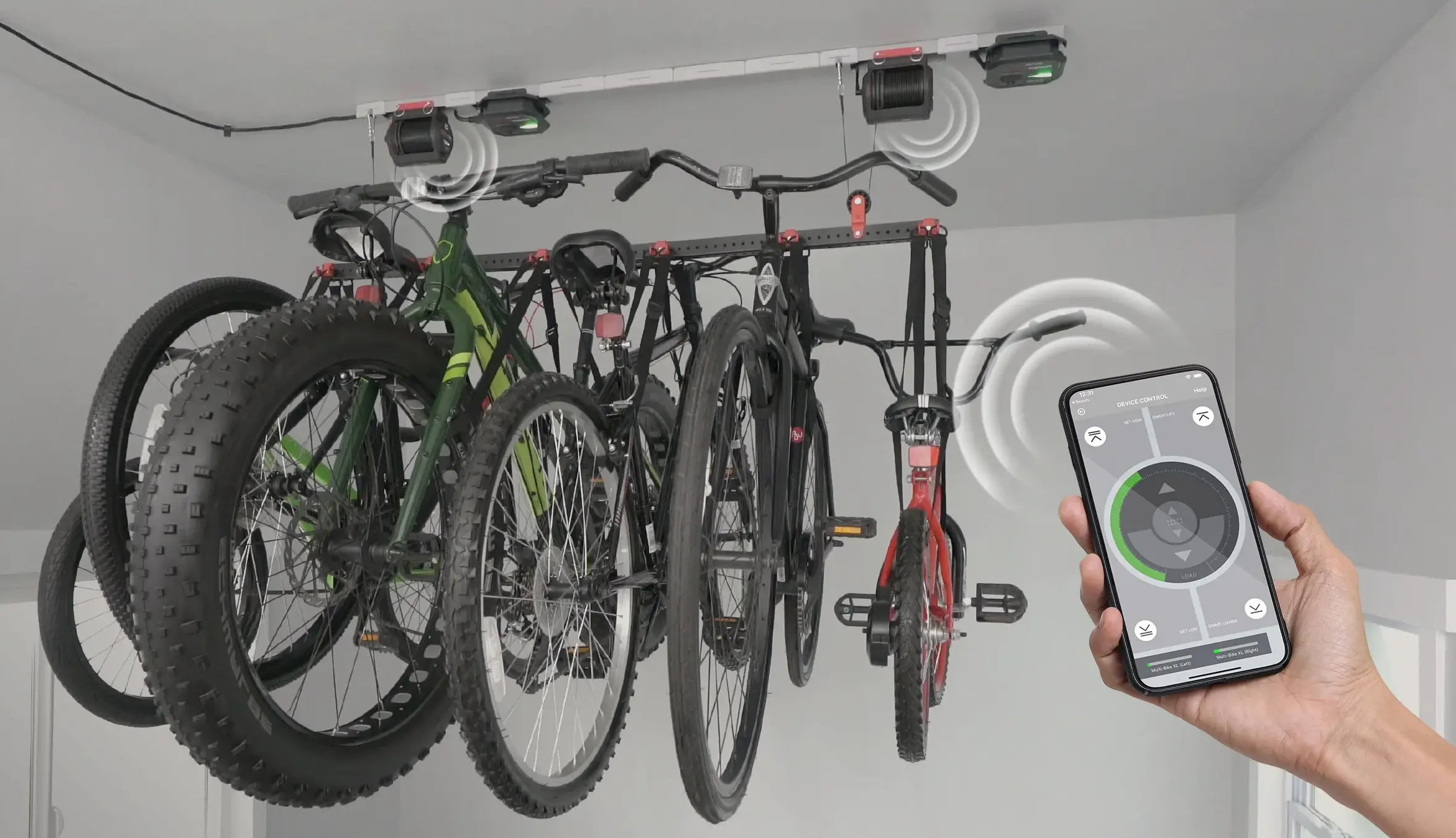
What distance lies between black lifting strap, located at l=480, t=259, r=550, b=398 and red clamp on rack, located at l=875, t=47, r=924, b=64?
29.9 inches

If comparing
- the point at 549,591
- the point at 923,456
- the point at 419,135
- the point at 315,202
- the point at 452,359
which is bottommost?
the point at 549,591

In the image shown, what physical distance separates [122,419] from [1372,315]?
2326 millimetres

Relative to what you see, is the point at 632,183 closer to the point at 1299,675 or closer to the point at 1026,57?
the point at 1026,57

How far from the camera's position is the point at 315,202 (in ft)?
4.98

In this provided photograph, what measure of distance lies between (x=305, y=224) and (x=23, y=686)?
1.49m

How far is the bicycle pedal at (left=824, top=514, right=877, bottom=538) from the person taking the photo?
184 cm

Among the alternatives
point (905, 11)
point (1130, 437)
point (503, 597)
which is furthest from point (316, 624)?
point (905, 11)

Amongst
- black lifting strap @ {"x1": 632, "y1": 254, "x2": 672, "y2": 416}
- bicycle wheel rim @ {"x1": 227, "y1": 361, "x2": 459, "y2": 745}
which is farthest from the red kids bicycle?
bicycle wheel rim @ {"x1": 227, "y1": 361, "x2": 459, "y2": 745}

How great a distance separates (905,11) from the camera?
5.46ft

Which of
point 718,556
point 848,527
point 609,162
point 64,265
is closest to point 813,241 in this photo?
point 609,162

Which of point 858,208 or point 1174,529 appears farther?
point 858,208

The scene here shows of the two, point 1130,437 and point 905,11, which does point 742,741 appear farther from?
point 905,11

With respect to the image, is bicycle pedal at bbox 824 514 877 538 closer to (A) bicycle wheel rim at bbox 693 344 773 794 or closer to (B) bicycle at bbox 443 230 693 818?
(A) bicycle wheel rim at bbox 693 344 773 794

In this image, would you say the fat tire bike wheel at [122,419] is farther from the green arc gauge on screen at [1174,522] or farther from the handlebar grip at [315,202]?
the green arc gauge on screen at [1174,522]
